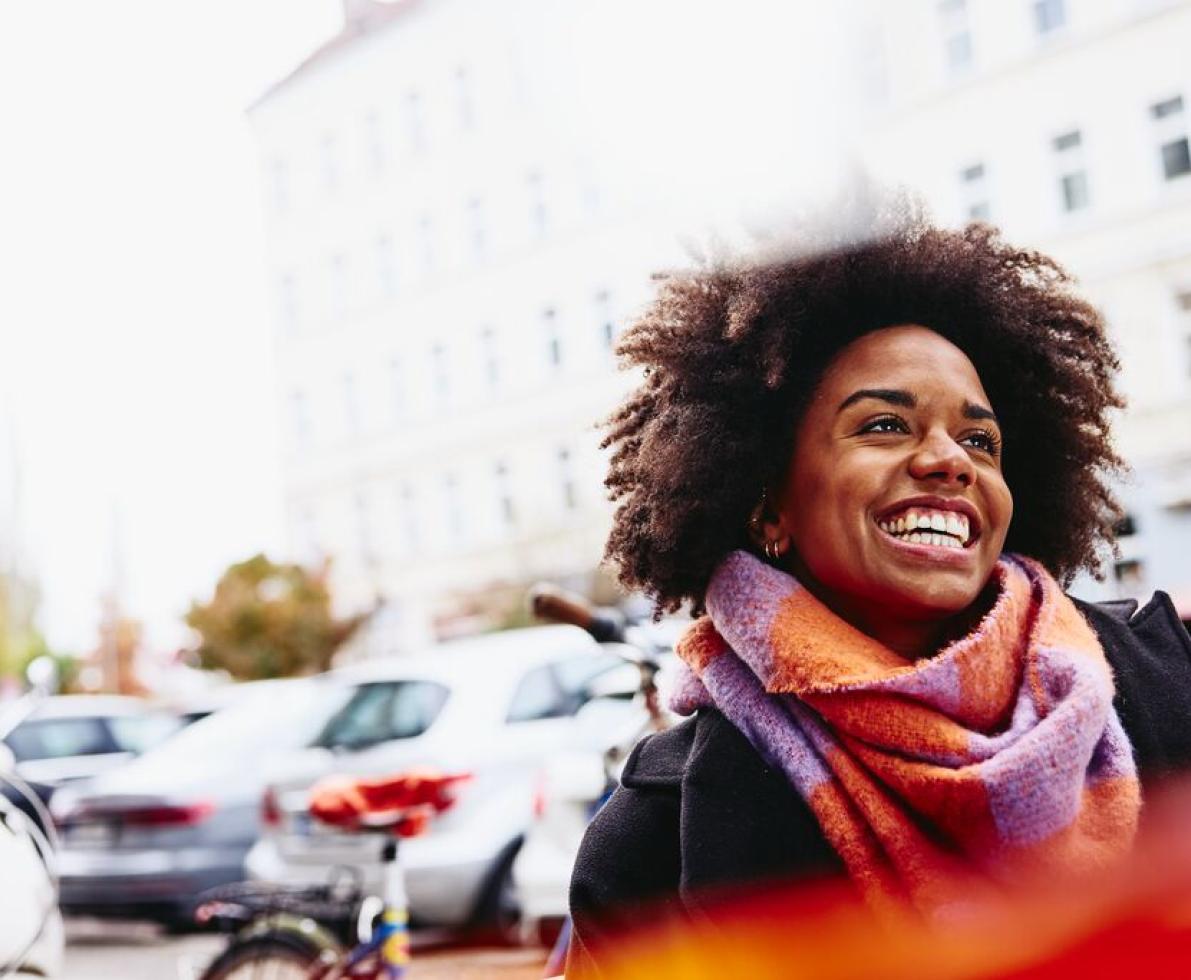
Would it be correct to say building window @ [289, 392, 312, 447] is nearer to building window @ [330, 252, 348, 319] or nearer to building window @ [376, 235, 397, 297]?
building window @ [330, 252, 348, 319]

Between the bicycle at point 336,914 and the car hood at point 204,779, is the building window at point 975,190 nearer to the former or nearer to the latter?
the car hood at point 204,779

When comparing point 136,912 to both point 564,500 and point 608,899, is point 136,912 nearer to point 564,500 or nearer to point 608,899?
point 608,899

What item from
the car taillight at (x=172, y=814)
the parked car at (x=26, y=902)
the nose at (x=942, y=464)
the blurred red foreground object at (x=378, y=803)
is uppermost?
the nose at (x=942, y=464)

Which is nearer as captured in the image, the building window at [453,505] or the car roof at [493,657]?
the car roof at [493,657]

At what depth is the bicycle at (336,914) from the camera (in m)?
4.71

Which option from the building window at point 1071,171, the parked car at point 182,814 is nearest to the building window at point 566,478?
the building window at point 1071,171

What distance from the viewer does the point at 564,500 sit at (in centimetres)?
2650

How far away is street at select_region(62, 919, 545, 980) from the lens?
249 inches

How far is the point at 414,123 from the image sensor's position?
31.0 meters

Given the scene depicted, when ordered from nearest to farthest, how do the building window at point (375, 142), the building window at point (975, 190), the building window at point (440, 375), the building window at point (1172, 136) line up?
the building window at point (1172, 136) < the building window at point (975, 190) < the building window at point (440, 375) < the building window at point (375, 142)

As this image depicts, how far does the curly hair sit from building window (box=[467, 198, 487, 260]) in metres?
27.6

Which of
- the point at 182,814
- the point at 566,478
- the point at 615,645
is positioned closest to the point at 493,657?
the point at 182,814

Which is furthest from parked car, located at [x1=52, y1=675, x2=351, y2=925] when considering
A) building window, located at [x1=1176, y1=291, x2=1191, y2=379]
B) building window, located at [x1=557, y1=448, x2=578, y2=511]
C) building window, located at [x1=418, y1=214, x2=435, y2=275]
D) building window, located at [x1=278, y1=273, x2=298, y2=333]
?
building window, located at [x1=278, y1=273, x2=298, y2=333]

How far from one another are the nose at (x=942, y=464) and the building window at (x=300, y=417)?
3250cm
